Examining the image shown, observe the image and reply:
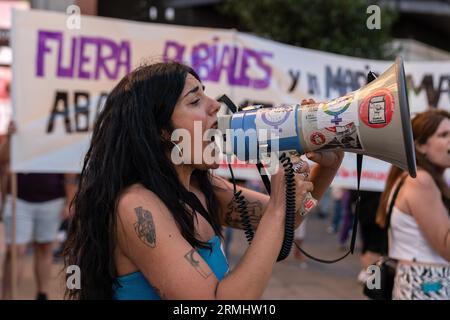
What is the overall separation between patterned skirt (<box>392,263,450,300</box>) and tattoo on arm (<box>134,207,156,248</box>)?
55.0 inches

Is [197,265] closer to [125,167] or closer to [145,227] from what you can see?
[145,227]

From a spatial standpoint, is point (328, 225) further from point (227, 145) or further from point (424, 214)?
point (227, 145)

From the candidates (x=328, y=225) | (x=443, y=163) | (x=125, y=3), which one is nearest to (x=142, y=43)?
Answer: (x=125, y=3)

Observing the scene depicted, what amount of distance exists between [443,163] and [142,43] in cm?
262

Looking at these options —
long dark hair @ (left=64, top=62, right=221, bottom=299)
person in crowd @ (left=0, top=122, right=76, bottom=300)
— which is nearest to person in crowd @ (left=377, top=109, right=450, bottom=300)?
long dark hair @ (left=64, top=62, right=221, bottom=299)

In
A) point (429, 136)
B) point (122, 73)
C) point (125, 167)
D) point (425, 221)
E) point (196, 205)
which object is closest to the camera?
point (125, 167)

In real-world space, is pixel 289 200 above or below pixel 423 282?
above

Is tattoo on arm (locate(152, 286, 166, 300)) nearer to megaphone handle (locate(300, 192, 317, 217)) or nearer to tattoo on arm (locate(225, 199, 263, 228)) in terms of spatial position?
megaphone handle (locate(300, 192, 317, 217))

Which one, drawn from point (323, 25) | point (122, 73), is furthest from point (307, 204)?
point (323, 25)

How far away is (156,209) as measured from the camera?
4.75 feet

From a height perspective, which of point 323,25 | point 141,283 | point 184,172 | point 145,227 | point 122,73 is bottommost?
point 141,283

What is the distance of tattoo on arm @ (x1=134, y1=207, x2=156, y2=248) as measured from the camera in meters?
1.40

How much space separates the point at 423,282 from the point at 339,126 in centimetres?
111

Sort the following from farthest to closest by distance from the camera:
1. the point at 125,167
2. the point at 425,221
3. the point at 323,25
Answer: the point at 323,25, the point at 425,221, the point at 125,167
